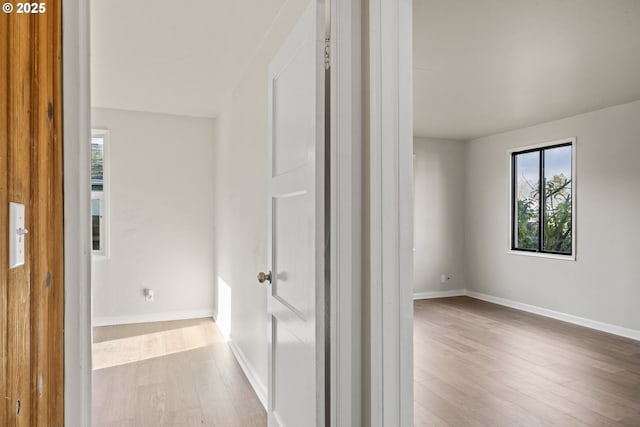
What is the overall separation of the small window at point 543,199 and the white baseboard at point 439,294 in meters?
1.24

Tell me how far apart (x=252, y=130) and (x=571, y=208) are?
4.26 m

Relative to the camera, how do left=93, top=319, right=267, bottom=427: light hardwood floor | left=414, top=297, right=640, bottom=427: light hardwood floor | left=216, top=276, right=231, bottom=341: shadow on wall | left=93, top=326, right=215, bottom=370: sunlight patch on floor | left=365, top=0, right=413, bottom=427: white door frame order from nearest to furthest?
left=365, top=0, right=413, bottom=427: white door frame, left=93, top=319, right=267, bottom=427: light hardwood floor, left=414, top=297, right=640, bottom=427: light hardwood floor, left=93, top=326, right=215, bottom=370: sunlight patch on floor, left=216, top=276, right=231, bottom=341: shadow on wall

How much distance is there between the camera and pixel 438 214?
6457 millimetres

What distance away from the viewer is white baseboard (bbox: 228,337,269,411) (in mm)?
2643

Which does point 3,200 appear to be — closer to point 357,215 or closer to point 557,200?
point 357,215

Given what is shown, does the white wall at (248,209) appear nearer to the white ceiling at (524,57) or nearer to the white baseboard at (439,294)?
the white ceiling at (524,57)

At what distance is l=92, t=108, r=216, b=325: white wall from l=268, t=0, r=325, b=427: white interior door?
3227 mm

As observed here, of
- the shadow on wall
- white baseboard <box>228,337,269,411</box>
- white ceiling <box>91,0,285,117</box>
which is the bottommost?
white baseboard <box>228,337,269,411</box>

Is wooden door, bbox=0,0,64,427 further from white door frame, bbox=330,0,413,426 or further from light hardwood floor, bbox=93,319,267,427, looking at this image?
light hardwood floor, bbox=93,319,267,427

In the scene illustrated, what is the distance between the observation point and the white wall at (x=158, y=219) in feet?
15.4

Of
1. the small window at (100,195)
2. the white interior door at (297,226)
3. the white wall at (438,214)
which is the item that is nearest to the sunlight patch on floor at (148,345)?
the small window at (100,195)

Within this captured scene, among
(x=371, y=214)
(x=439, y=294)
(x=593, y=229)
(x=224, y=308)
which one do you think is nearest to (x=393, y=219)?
(x=371, y=214)

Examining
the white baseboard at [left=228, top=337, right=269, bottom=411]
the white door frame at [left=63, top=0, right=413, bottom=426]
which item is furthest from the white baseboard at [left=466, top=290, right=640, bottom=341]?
the white door frame at [left=63, top=0, right=413, bottom=426]

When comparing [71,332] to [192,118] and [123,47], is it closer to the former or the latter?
[123,47]
